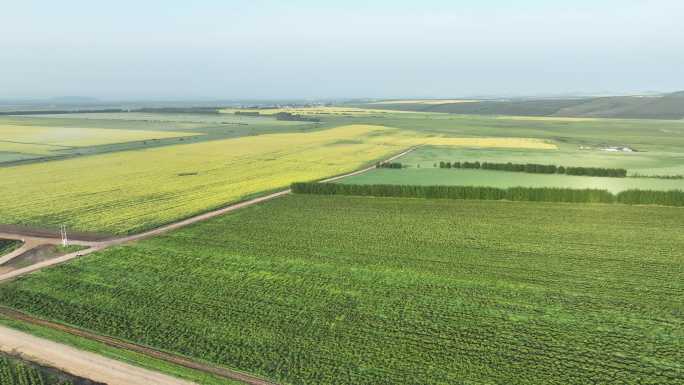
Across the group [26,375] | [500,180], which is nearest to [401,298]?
[26,375]

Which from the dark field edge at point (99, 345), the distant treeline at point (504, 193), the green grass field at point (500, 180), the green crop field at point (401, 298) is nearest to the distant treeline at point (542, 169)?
the green grass field at point (500, 180)

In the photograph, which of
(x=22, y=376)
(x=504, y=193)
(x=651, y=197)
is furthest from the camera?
(x=504, y=193)

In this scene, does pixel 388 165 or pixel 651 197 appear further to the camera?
pixel 388 165

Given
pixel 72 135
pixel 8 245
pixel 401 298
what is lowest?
pixel 401 298

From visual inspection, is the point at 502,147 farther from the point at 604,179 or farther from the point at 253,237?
the point at 253,237

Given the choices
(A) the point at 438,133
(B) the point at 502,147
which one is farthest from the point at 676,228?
(A) the point at 438,133

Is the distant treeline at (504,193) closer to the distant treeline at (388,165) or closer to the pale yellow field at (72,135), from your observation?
the distant treeline at (388,165)

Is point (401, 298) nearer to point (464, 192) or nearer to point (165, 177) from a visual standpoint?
point (464, 192)
